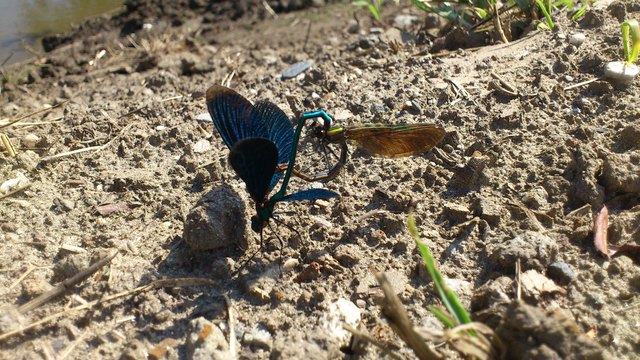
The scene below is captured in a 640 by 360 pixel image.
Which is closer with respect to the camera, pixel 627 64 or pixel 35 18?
pixel 627 64

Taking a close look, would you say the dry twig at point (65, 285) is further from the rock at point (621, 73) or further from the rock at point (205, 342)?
the rock at point (621, 73)

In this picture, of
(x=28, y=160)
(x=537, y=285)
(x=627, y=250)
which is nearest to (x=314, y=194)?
(x=537, y=285)

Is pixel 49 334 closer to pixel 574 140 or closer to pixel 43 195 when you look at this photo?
pixel 43 195

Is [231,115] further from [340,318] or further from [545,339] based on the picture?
[545,339]

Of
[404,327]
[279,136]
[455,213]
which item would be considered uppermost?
[279,136]

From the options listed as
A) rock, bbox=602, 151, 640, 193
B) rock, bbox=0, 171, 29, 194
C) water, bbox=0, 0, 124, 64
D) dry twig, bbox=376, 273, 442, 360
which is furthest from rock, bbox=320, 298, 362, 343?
water, bbox=0, 0, 124, 64

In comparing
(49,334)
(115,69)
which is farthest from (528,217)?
(115,69)
